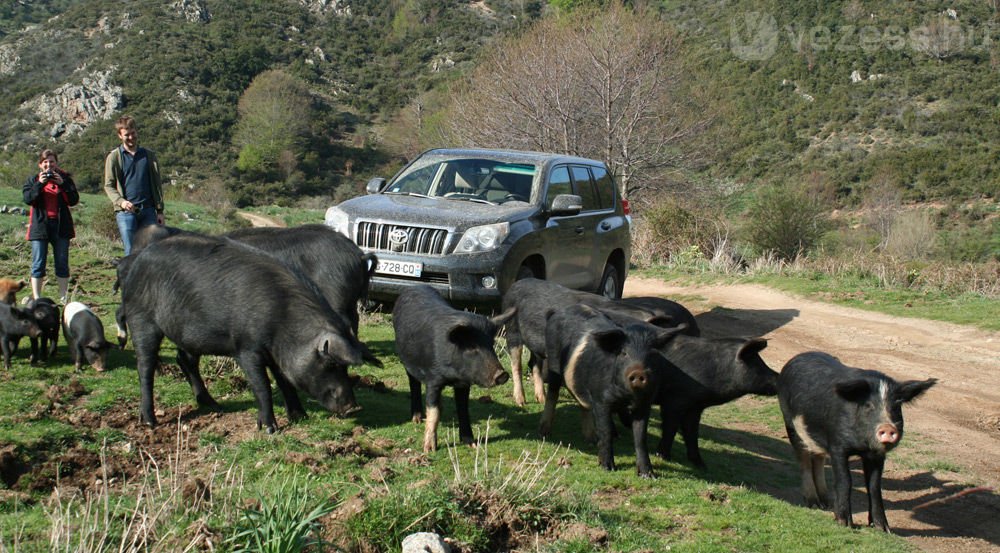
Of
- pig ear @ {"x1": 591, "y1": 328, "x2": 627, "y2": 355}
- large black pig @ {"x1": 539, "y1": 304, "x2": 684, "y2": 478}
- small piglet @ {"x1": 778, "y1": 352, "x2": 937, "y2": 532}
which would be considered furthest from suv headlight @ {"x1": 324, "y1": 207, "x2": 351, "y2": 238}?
small piglet @ {"x1": 778, "y1": 352, "x2": 937, "y2": 532}

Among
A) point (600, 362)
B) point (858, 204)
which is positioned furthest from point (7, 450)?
point (858, 204)

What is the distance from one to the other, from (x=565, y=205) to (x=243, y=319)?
4976 millimetres

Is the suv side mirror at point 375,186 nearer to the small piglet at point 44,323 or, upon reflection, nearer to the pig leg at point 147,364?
the small piglet at point 44,323

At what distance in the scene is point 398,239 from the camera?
10219 mm

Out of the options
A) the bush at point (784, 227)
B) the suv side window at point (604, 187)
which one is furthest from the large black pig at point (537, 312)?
the bush at point (784, 227)

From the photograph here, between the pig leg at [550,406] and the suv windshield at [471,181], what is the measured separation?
12.8 ft

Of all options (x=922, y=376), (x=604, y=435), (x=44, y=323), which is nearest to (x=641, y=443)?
(x=604, y=435)

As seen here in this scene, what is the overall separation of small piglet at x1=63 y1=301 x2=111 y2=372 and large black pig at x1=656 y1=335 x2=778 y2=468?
5188 millimetres

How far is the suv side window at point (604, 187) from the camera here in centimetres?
1270

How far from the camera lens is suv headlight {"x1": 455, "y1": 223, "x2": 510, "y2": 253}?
9992 millimetres

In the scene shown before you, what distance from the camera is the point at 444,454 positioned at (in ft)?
21.8

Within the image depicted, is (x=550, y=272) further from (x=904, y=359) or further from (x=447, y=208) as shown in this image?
(x=904, y=359)

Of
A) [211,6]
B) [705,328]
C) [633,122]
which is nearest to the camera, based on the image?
[705,328]

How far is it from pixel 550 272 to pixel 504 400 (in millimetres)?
2625
